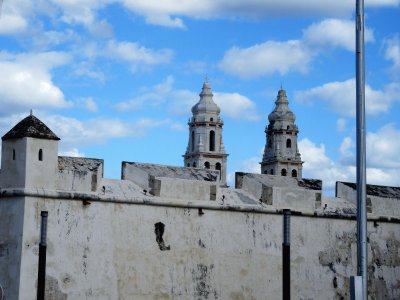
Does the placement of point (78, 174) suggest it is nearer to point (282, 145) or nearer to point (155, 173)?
point (155, 173)

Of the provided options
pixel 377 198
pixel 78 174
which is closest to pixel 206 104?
pixel 377 198

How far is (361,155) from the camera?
567 inches

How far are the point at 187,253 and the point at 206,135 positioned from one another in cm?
4464

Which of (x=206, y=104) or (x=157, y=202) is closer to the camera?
(x=157, y=202)

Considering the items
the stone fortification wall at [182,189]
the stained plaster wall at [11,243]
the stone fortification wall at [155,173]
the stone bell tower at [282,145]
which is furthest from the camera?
the stone bell tower at [282,145]

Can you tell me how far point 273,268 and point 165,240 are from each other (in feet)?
11.0

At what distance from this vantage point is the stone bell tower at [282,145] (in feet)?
218

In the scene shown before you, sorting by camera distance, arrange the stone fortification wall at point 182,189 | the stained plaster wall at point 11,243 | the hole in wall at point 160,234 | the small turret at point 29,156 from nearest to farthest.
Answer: the stained plaster wall at point 11,243, the small turret at point 29,156, the hole in wall at point 160,234, the stone fortification wall at point 182,189

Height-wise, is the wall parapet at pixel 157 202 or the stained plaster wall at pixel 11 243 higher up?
the wall parapet at pixel 157 202

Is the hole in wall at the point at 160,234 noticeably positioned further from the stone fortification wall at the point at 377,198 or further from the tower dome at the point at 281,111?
the tower dome at the point at 281,111

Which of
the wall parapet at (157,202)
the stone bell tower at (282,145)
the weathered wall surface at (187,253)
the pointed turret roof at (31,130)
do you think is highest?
the stone bell tower at (282,145)

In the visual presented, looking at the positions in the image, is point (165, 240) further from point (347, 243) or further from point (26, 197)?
point (347, 243)

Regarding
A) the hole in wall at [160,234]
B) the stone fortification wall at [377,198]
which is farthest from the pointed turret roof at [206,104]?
the hole in wall at [160,234]

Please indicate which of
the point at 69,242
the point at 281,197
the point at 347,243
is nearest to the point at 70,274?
the point at 69,242
